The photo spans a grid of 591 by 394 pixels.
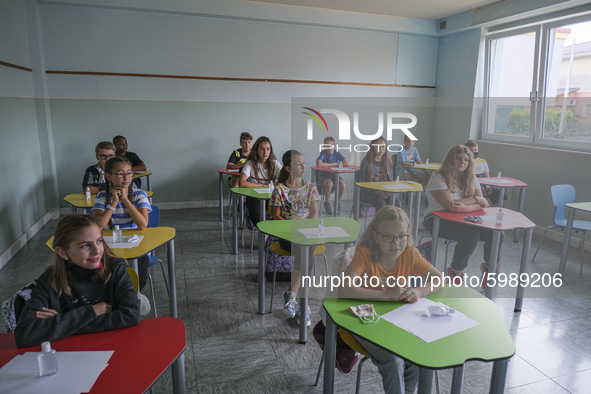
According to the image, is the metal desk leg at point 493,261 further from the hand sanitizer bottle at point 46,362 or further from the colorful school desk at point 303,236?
the hand sanitizer bottle at point 46,362

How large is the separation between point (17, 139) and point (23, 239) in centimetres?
113

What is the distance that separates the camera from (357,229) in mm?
1702

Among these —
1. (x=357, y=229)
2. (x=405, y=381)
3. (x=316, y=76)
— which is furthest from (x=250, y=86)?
(x=405, y=381)

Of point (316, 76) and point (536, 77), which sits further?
point (316, 76)

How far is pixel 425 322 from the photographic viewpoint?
1.47 m

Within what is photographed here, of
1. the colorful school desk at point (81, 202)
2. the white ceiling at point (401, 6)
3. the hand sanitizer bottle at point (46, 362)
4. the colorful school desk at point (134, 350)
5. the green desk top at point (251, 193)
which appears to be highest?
the white ceiling at point (401, 6)

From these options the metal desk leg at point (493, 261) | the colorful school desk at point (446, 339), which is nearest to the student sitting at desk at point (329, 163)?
the colorful school desk at point (446, 339)

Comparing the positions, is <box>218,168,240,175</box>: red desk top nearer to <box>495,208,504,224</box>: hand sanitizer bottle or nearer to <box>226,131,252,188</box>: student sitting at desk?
<box>226,131,252,188</box>: student sitting at desk

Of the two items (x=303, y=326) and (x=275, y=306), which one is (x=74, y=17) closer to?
(x=275, y=306)

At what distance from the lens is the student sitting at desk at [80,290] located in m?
1.38

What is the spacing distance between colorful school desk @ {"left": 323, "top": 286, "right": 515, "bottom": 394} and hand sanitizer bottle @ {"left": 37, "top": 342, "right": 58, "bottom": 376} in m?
0.95

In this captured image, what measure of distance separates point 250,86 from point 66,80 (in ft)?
8.48

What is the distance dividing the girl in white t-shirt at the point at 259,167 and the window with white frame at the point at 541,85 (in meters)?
2.83

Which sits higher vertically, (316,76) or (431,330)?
(316,76)
